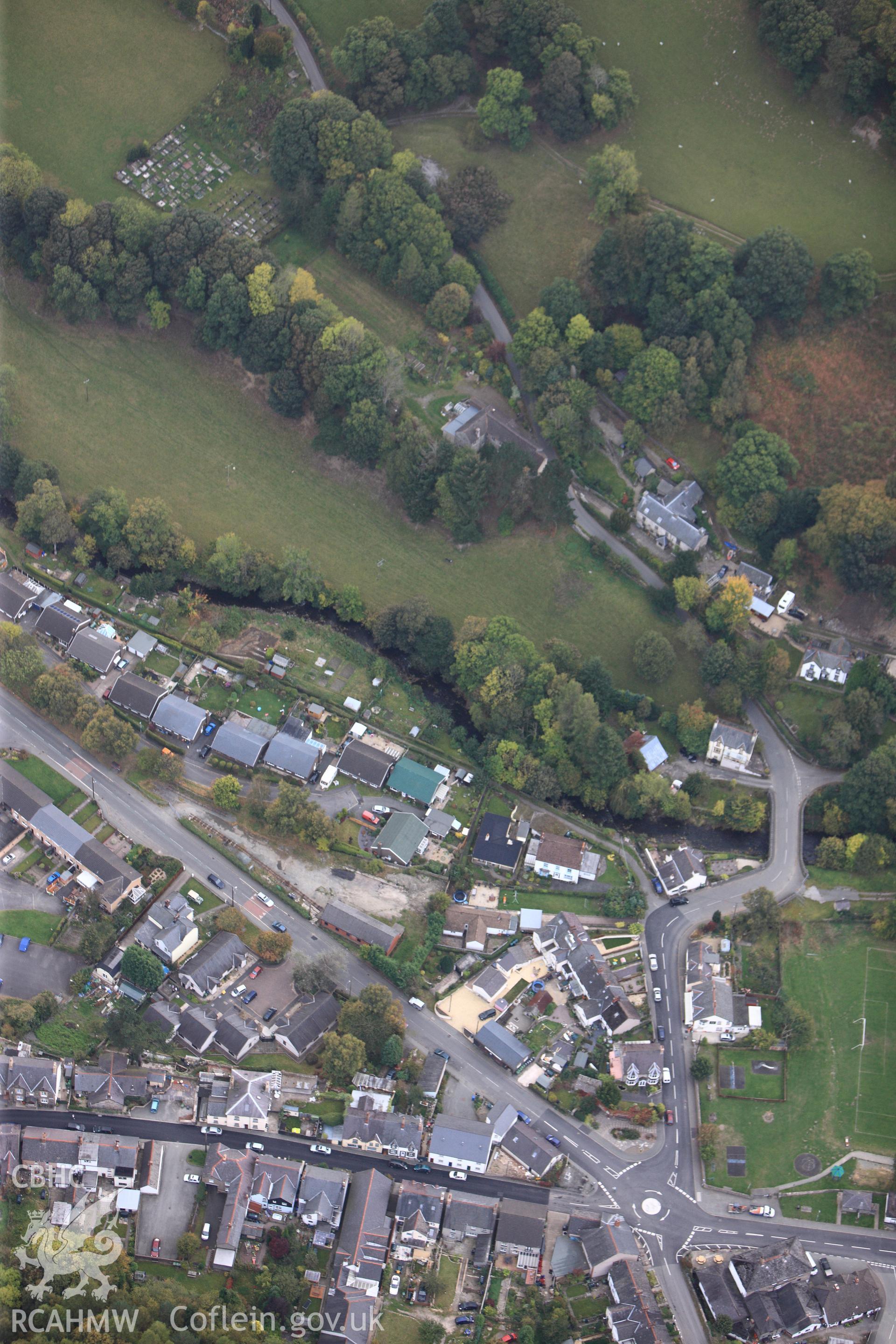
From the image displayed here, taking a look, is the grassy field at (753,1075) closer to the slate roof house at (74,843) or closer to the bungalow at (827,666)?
the bungalow at (827,666)

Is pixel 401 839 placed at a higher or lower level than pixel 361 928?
higher

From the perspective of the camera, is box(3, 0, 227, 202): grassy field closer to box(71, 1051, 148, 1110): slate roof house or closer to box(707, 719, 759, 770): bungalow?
box(707, 719, 759, 770): bungalow

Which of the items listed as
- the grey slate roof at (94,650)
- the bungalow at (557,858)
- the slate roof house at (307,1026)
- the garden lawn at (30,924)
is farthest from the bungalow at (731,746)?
the garden lawn at (30,924)

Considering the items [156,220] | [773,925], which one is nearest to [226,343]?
[156,220]

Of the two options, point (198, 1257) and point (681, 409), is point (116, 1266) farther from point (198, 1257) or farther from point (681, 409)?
point (681, 409)

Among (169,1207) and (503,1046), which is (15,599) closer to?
(169,1207)

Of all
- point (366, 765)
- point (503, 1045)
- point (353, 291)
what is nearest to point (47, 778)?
point (366, 765)
